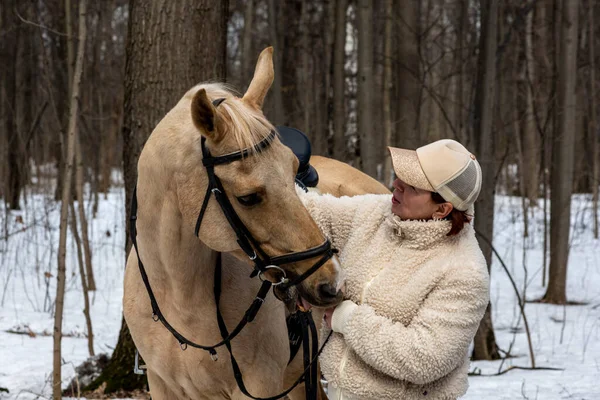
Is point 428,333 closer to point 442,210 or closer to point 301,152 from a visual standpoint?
point 442,210

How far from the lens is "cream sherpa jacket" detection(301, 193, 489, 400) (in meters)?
2.44

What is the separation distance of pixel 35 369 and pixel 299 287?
13.1 feet

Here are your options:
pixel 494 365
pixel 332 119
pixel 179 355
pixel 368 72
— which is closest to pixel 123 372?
pixel 179 355

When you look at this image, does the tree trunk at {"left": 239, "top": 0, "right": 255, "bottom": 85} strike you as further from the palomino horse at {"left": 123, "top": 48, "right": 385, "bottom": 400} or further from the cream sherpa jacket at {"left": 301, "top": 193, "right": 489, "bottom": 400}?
the cream sherpa jacket at {"left": 301, "top": 193, "right": 489, "bottom": 400}

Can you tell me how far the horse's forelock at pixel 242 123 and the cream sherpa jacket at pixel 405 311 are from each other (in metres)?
0.60

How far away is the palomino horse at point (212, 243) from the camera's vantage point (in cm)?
232

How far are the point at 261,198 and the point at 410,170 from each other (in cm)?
55

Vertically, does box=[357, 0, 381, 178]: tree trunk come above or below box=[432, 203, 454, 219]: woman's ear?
above

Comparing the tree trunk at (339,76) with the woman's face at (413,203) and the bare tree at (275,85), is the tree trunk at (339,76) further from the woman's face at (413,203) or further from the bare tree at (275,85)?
the woman's face at (413,203)

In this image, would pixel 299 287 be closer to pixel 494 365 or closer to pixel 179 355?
pixel 179 355

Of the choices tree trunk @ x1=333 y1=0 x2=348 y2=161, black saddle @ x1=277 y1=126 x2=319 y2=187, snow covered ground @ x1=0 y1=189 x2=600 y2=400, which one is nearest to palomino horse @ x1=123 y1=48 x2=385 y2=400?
black saddle @ x1=277 y1=126 x2=319 y2=187

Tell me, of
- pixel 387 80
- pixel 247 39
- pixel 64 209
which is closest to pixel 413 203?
pixel 64 209

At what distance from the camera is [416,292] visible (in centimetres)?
251

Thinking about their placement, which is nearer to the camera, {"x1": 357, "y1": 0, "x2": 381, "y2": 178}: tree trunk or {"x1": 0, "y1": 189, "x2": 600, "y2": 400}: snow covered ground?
{"x1": 0, "y1": 189, "x2": 600, "y2": 400}: snow covered ground
